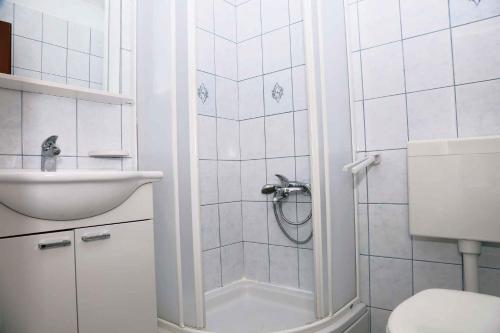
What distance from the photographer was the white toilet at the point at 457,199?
3.43 ft

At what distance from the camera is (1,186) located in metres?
0.83

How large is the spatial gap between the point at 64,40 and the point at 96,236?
2.94 ft

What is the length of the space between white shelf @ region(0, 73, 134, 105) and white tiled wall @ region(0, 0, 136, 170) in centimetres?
2

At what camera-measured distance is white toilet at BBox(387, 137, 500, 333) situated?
104cm

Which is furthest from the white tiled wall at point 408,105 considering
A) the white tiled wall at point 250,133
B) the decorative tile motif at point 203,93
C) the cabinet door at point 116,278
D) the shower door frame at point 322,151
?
the cabinet door at point 116,278

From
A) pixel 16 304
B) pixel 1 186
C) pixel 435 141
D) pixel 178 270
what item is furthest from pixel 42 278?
pixel 435 141

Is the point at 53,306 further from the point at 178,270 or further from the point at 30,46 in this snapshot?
the point at 30,46

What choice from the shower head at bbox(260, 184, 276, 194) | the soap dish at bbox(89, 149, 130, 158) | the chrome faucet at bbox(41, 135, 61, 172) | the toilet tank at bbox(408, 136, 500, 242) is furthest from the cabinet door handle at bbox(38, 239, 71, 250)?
the toilet tank at bbox(408, 136, 500, 242)

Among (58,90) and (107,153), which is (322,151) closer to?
(107,153)

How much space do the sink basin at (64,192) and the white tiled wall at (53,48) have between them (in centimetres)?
59

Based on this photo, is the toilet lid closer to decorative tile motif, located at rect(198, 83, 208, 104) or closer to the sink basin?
the sink basin

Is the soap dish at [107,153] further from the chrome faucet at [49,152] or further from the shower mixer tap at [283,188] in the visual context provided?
the shower mixer tap at [283,188]

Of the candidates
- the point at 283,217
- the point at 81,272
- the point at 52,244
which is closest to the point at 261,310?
the point at 283,217

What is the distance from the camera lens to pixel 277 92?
1.83 metres
